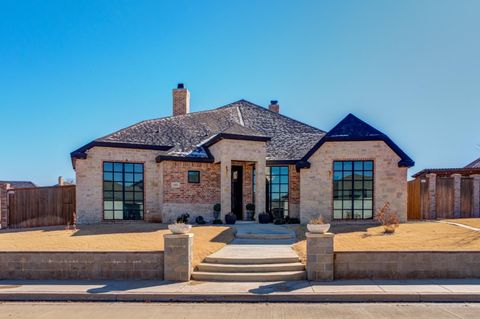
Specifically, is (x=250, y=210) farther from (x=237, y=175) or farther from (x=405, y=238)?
(x=405, y=238)

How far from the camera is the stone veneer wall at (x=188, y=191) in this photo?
1758 cm

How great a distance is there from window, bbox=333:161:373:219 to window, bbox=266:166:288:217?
2637mm

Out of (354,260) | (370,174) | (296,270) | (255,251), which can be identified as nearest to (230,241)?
(255,251)

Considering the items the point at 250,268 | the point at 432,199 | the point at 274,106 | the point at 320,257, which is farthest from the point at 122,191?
the point at 432,199

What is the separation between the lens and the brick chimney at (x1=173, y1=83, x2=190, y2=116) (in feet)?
80.6

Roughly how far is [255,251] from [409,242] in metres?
4.88

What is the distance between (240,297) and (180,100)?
1845 centimetres

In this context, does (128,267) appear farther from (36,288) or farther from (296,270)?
(296,270)

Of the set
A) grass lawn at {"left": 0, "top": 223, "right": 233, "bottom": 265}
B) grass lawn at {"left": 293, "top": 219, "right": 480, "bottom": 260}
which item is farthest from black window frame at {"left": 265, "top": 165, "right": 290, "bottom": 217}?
grass lawn at {"left": 0, "top": 223, "right": 233, "bottom": 265}

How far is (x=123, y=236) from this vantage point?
519 inches

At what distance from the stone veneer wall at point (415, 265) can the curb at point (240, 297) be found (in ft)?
4.33

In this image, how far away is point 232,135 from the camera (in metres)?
17.5

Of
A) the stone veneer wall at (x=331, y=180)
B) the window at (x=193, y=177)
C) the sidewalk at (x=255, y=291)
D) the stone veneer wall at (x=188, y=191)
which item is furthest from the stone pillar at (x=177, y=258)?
the stone veneer wall at (x=331, y=180)

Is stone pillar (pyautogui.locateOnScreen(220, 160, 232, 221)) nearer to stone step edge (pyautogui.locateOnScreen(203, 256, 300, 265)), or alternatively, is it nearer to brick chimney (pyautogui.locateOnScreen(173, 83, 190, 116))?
stone step edge (pyautogui.locateOnScreen(203, 256, 300, 265))
